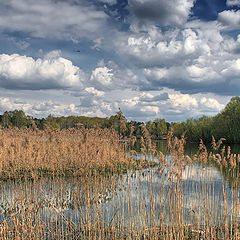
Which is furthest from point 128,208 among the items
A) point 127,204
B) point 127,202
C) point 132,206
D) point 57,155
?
point 57,155

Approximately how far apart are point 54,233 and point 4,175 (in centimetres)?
864

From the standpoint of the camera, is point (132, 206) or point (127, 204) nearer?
point (127, 204)

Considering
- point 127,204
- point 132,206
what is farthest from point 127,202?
point 132,206

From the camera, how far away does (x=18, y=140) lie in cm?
1670

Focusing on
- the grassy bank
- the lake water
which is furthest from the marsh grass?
the grassy bank

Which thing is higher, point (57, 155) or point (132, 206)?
point (57, 155)

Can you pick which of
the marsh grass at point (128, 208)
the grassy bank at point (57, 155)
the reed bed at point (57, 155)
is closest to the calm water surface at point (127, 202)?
the marsh grass at point (128, 208)

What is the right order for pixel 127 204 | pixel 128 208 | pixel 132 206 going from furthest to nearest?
pixel 132 206 < pixel 127 204 < pixel 128 208

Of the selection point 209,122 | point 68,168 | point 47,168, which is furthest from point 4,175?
point 209,122

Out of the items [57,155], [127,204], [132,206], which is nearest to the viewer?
[127,204]

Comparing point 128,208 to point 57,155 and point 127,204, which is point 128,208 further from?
point 57,155

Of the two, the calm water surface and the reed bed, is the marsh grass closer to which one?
the calm water surface

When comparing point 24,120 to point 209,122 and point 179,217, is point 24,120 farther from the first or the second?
point 179,217

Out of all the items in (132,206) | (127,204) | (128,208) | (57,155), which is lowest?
(132,206)
